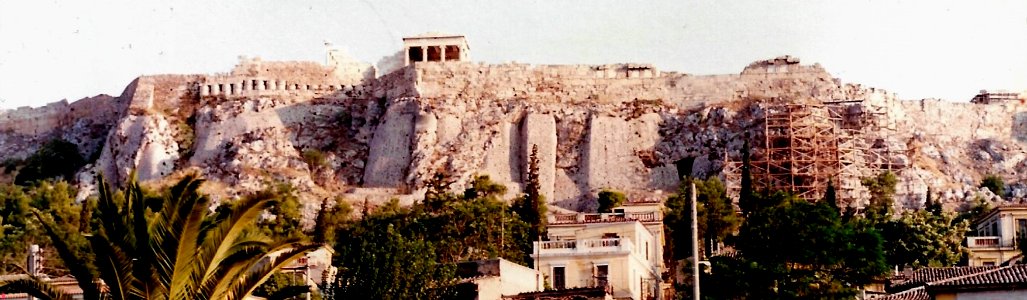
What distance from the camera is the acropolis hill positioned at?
10238 cm

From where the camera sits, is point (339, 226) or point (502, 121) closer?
point (339, 226)

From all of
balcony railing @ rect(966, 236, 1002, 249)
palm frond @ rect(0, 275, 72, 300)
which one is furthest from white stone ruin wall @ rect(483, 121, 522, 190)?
palm frond @ rect(0, 275, 72, 300)

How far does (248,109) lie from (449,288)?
69.4 m

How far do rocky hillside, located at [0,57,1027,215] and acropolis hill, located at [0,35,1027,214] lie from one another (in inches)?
4.1

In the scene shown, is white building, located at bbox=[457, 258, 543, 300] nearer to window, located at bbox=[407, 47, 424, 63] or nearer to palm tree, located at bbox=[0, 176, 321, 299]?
palm tree, located at bbox=[0, 176, 321, 299]

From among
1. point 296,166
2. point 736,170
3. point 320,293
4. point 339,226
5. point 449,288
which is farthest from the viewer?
point 296,166

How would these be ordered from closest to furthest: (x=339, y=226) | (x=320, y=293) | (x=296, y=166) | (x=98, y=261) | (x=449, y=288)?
(x=98, y=261) → (x=449, y=288) → (x=320, y=293) → (x=339, y=226) → (x=296, y=166)

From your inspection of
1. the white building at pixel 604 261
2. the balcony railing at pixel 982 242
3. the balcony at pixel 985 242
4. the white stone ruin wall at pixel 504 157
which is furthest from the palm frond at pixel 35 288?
the white stone ruin wall at pixel 504 157

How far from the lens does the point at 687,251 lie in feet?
235

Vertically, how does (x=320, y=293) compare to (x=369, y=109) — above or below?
below

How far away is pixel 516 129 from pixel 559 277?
5325cm

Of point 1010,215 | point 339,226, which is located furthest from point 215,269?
point 339,226

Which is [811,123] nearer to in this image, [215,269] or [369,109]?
[369,109]

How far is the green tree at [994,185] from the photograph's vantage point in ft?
329
